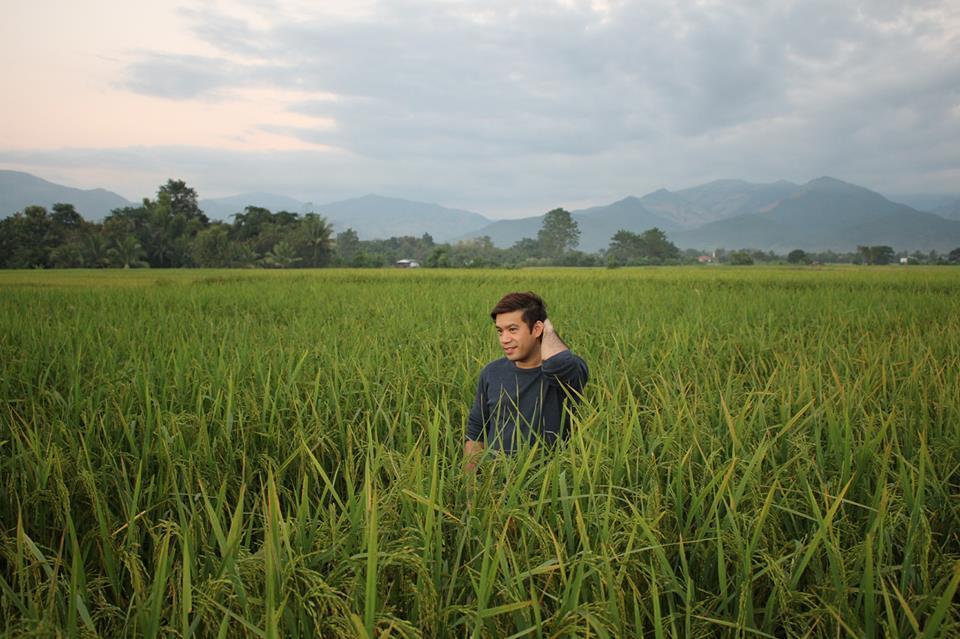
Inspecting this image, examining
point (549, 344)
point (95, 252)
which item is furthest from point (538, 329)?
point (95, 252)

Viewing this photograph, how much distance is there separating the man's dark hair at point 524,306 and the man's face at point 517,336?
0.02 meters

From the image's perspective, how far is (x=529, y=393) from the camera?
237cm

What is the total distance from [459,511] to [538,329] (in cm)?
107

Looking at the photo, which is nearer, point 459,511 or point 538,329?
point 459,511

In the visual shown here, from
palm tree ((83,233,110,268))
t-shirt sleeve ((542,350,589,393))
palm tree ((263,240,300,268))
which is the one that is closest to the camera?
t-shirt sleeve ((542,350,589,393))

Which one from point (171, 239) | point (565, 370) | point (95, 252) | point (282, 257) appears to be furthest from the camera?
point (282, 257)

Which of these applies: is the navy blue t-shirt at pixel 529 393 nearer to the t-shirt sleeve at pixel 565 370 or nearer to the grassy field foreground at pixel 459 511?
the t-shirt sleeve at pixel 565 370

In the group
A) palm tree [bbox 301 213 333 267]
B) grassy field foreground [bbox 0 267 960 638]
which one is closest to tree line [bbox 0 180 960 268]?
palm tree [bbox 301 213 333 267]

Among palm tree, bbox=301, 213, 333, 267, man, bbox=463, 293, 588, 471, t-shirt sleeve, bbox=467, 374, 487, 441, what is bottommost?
t-shirt sleeve, bbox=467, 374, 487, 441

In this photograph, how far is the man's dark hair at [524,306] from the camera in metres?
2.24

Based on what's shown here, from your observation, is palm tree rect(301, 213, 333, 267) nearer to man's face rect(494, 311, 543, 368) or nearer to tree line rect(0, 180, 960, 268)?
tree line rect(0, 180, 960, 268)

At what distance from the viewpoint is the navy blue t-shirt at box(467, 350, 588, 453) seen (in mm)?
2242

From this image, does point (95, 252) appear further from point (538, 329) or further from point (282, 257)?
point (538, 329)

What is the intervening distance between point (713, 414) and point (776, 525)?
0.89 metres
